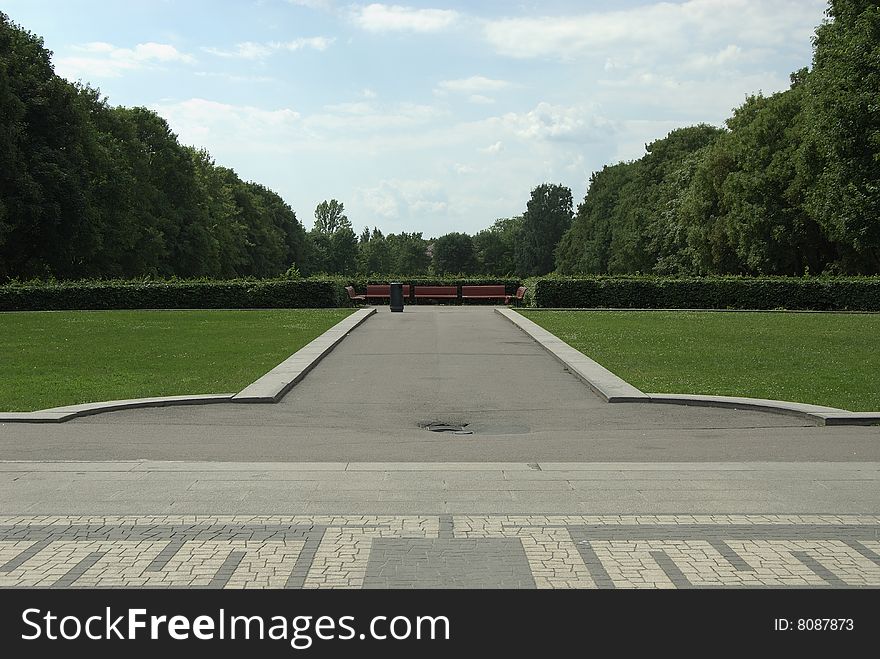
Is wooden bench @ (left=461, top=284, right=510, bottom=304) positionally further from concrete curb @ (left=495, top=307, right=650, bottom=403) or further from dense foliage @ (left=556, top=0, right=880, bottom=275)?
concrete curb @ (left=495, top=307, right=650, bottom=403)

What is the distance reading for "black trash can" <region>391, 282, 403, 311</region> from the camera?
3531 centimetres

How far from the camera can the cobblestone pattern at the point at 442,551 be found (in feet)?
17.7

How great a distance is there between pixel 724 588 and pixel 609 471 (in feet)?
11.7

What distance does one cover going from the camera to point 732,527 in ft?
21.8

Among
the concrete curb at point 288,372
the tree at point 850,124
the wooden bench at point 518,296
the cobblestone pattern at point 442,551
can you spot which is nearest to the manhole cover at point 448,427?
the concrete curb at point 288,372

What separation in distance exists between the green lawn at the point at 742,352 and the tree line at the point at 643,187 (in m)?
13.1

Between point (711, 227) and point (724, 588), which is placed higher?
point (711, 227)

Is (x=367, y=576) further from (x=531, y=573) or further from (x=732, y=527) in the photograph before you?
(x=732, y=527)

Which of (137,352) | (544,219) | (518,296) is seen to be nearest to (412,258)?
(544,219)

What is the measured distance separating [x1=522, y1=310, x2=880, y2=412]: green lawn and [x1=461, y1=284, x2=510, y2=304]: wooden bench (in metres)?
11.7

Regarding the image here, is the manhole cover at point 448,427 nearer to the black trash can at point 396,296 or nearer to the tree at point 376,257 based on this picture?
the black trash can at point 396,296

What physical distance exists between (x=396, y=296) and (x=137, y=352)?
16294mm

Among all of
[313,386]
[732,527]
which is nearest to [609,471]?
[732,527]
